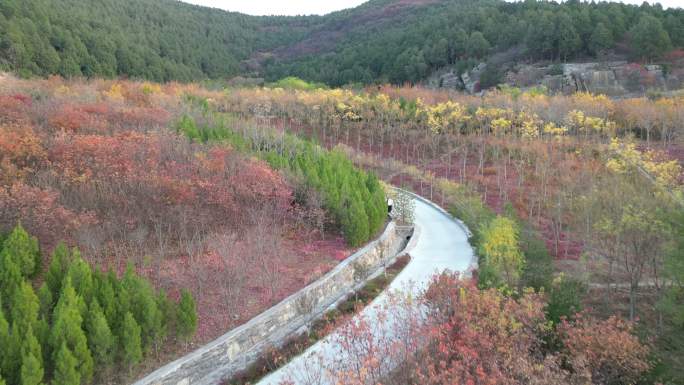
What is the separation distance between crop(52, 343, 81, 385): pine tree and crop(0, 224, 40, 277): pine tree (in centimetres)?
392

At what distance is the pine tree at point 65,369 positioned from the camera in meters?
9.12

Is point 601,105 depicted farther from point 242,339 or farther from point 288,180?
point 242,339

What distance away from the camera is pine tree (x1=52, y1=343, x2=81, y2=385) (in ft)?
29.9

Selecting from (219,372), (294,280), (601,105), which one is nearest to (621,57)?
(601,105)

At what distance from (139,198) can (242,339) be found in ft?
19.2

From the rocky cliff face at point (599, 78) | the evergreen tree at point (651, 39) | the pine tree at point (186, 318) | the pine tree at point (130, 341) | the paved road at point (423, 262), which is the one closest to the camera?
the pine tree at point (130, 341)

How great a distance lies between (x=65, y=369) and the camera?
9.15m

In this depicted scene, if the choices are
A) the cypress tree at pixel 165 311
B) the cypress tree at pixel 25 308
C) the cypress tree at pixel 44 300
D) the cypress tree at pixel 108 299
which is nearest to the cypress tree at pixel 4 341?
the cypress tree at pixel 25 308

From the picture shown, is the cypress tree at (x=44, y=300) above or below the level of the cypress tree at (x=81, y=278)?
below

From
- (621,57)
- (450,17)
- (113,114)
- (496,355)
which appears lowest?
(496,355)

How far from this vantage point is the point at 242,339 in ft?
40.1

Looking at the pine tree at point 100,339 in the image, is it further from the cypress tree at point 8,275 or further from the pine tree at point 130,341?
the cypress tree at point 8,275

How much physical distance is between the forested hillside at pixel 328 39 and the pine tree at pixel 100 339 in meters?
36.5

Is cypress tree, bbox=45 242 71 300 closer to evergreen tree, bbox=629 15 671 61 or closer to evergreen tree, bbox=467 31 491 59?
evergreen tree, bbox=629 15 671 61
